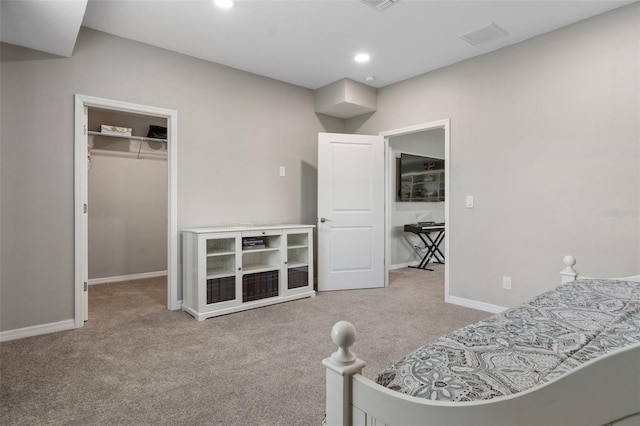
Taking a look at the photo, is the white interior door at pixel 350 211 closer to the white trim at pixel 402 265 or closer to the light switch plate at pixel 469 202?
the light switch plate at pixel 469 202

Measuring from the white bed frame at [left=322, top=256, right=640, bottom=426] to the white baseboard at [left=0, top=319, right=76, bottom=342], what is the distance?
292cm

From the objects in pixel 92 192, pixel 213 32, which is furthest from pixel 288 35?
pixel 92 192

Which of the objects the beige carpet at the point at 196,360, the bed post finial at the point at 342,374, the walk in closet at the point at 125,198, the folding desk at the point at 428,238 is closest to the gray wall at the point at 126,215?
the walk in closet at the point at 125,198

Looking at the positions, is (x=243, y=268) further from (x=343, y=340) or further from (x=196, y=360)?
(x=343, y=340)

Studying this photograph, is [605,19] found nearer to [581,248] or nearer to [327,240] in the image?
[581,248]

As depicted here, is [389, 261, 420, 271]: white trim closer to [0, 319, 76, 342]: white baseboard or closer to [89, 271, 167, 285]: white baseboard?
[89, 271, 167, 285]: white baseboard

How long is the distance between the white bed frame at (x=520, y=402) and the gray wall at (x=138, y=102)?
2945 millimetres

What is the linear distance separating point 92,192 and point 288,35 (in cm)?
334

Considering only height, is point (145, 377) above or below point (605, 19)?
below

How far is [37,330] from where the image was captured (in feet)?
8.91

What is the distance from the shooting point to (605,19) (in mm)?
2682

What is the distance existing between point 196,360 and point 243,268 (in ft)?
4.38

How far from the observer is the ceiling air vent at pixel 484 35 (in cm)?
292

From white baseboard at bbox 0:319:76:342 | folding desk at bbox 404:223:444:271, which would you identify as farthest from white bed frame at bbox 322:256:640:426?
folding desk at bbox 404:223:444:271
